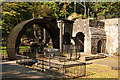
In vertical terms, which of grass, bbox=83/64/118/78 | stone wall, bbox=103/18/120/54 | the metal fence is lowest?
grass, bbox=83/64/118/78

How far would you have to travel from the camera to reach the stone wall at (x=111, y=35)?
17.5 meters

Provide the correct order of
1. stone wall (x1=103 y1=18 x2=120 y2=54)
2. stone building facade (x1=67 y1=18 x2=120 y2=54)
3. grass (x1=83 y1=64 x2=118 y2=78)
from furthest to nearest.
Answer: stone wall (x1=103 y1=18 x2=120 y2=54), stone building facade (x1=67 y1=18 x2=120 y2=54), grass (x1=83 y1=64 x2=118 y2=78)

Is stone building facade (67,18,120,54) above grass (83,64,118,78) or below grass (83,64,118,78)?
above

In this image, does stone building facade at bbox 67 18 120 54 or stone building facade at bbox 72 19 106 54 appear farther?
stone building facade at bbox 67 18 120 54

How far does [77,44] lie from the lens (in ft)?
70.4

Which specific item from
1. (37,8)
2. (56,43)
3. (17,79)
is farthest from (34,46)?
(37,8)

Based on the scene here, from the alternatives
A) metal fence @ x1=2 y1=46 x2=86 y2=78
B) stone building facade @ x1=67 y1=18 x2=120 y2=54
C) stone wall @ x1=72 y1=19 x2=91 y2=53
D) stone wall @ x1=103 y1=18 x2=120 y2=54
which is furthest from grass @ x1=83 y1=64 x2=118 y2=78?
stone wall @ x1=103 y1=18 x2=120 y2=54

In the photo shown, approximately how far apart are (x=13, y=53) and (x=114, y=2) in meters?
23.3

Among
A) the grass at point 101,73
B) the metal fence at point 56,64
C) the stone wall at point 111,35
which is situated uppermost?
the stone wall at point 111,35

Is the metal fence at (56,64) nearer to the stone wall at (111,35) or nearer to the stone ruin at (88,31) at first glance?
the stone ruin at (88,31)

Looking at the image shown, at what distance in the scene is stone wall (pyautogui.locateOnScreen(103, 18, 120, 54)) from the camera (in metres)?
17.5

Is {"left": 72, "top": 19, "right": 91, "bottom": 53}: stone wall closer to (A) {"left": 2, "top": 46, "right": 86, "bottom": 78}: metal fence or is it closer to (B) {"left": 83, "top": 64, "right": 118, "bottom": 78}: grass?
(A) {"left": 2, "top": 46, "right": 86, "bottom": 78}: metal fence

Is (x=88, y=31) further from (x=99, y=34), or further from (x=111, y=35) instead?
(x=111, y=35)

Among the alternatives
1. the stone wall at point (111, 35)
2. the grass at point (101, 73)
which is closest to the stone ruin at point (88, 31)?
the stone wall at point (111, 35)
